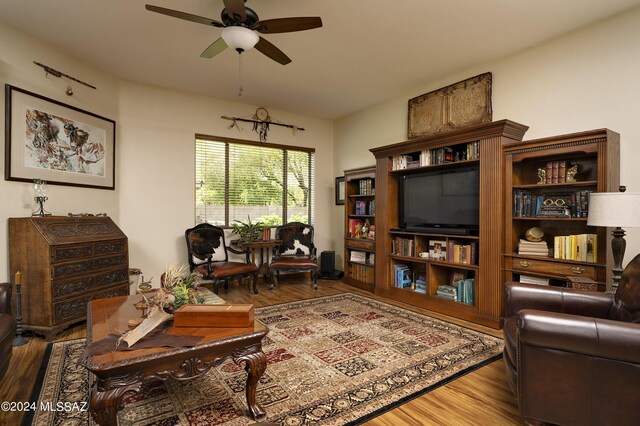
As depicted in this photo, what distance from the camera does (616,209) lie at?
223 cm

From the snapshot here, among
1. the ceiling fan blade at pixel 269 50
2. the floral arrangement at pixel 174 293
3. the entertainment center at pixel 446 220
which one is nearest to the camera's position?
the floral arrangement at pixel 174 293

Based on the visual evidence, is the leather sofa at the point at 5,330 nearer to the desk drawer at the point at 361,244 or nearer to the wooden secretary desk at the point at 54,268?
the wooden secretary desk at the point at 54,268

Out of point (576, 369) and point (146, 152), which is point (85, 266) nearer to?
point (146, 152)

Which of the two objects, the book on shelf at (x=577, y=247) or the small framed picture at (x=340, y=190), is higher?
the small framed picture at (x=340, y=190)

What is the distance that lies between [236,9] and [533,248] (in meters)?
3.31

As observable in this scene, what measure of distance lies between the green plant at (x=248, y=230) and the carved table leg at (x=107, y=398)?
11.8 feet

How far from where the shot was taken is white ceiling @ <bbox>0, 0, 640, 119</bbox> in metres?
2.75

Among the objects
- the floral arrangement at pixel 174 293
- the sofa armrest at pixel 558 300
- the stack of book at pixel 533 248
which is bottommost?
the sofa armrest at pixel 558 300

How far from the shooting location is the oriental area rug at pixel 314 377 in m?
1.83

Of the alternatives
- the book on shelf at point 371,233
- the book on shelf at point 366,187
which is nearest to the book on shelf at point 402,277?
the book on shelf at point 371,233

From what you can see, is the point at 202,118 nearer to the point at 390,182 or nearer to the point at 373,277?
the point at 390,182

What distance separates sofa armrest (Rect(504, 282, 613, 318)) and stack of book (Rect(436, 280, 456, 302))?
142 cm

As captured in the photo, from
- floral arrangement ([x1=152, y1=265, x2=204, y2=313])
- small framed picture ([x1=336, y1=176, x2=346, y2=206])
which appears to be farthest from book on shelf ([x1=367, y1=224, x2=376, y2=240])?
floral arrangement ([x1=152, y1=265, x2=204, y2=313])

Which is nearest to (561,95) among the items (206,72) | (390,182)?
(390,182)
